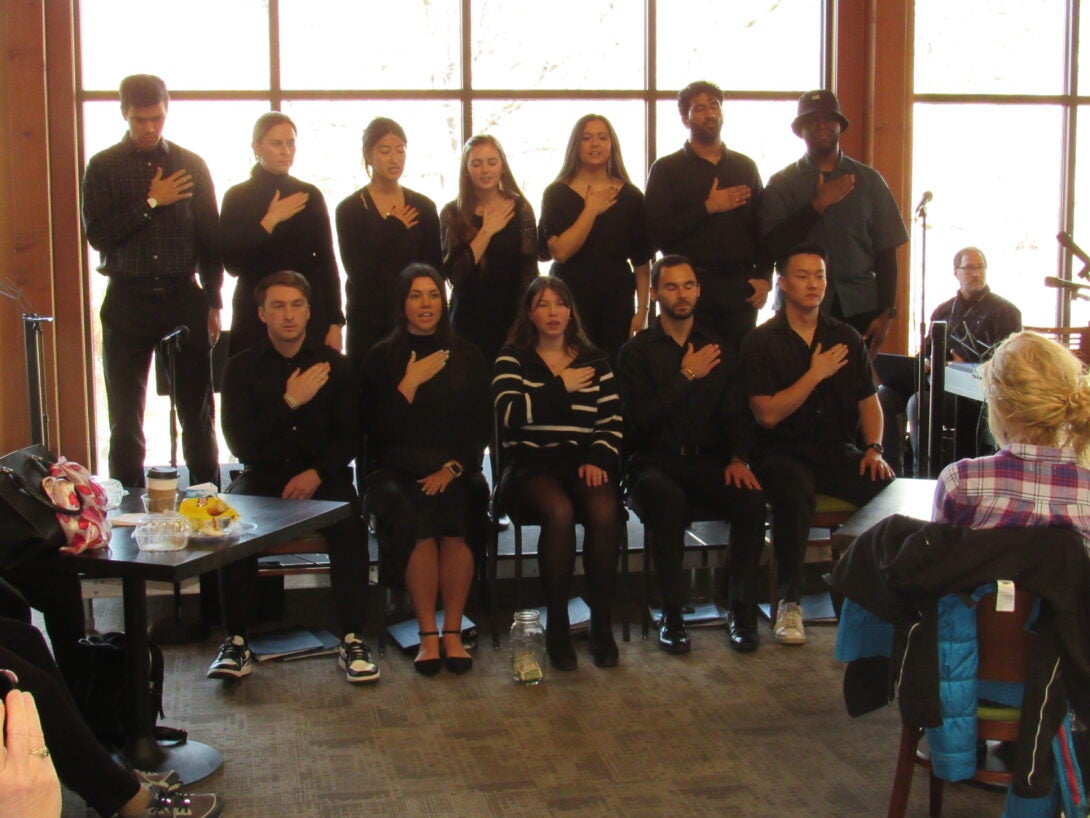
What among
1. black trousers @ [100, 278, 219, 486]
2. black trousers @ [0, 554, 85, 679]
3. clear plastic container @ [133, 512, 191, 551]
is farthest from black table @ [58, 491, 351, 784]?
black trousers @ [100, 278, 219, 486]

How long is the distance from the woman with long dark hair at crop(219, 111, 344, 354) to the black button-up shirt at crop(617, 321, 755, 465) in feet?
3.43

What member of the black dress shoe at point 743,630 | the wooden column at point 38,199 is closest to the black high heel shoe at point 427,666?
the black dress shoe at point 743,630

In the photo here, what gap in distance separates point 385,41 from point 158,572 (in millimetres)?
3975

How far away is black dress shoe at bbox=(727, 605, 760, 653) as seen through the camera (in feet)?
12.8

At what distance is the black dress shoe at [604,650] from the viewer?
377 centimetres

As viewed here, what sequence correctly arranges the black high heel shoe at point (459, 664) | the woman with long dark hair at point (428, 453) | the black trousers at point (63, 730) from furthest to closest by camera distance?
the woman with long dark hair at point (428, 453), the black high heel shoe at point (459, 664), the black trousers at point (63, 730)

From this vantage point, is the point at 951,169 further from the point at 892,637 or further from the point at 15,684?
the point at 15,684

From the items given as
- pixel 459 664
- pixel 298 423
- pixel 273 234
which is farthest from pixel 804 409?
pixel 273 234

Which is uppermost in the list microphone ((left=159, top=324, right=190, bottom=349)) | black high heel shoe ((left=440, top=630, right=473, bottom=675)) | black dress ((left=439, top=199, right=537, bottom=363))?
black dress ((left=439, top=199, right=537, bottom=363))

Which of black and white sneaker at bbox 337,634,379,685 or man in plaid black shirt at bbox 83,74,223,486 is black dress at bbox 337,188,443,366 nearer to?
man in plaid black shirt at bbox 83,74,223,486

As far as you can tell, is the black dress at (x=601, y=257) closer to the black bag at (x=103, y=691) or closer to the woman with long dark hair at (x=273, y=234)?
the woman with long dark hair at (x=273, y=234)

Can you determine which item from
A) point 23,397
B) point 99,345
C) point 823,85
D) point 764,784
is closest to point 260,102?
point 99,345

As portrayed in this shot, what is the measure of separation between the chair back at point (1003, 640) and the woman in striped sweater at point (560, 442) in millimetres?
1593

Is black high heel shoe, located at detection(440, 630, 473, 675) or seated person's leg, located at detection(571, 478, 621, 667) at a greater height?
seated person's leg, located at detection(571, 478, 621, 667)
